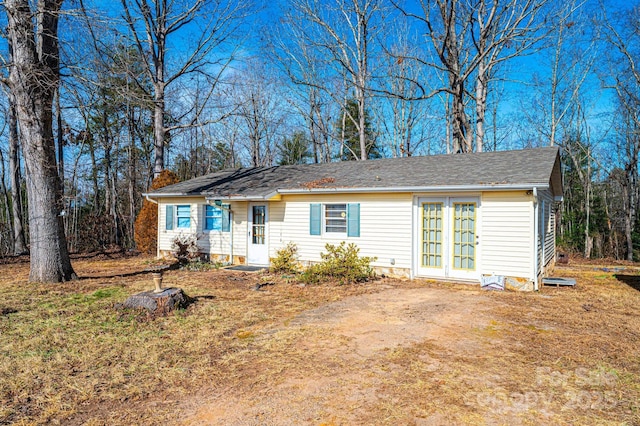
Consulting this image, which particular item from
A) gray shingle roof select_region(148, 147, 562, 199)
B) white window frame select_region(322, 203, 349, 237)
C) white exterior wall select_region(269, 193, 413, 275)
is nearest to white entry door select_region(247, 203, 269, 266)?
white exterior wall select_region(269, 193, 413, 275)

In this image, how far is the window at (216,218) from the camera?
500 inches

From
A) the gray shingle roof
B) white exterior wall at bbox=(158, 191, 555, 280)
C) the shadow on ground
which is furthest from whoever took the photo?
the shadow on ground

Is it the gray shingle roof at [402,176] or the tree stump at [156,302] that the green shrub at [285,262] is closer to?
the gray shingle roof at [402,176]

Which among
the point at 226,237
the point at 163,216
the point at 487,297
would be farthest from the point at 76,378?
the point at 163,216

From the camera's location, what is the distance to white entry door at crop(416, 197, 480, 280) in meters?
9.02

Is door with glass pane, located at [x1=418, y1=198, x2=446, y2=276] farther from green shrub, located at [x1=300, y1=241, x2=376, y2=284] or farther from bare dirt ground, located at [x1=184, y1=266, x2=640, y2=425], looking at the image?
bare dirt ground, located at [x1=184, y1=266, x2=640, y2=425]

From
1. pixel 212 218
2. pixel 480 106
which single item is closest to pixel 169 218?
pixel 212 218

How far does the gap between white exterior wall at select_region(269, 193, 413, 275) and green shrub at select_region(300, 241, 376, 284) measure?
0.43m

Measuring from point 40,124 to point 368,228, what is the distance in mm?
8269

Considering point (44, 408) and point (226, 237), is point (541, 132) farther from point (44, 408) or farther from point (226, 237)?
point (44, 408)

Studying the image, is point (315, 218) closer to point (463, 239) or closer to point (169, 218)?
point (463, 239)

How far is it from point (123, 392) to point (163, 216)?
1149 cm

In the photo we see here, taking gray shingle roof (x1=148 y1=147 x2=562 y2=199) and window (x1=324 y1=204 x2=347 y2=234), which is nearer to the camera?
gray shingle roof (x1=148 y1=147 x2=562 y2=199)

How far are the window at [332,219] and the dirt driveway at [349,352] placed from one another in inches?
112
